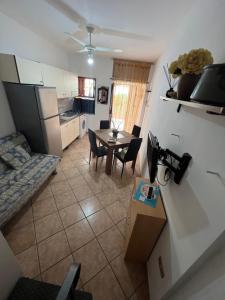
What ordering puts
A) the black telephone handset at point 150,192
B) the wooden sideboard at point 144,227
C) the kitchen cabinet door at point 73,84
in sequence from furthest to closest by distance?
the kitchen cabinet door at point 73,84 → the black telephone handset at point 150,192 → the wooden sideboard at point 144,227

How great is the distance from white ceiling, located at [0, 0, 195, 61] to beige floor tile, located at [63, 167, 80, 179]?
8.96 ft

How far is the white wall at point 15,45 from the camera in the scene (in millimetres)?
2086

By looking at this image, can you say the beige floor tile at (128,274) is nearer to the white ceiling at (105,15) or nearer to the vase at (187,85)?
the vase at (187,85)

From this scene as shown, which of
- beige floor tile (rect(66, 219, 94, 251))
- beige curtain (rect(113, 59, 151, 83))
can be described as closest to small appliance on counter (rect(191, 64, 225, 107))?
beige floor tile (rect(66, 219, 94, 251))

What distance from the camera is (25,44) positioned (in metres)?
2.52

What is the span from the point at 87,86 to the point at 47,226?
4.48 m

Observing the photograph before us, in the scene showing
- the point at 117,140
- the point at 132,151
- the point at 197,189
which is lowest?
the point at 132,151

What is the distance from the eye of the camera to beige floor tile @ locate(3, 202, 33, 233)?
1733 mm

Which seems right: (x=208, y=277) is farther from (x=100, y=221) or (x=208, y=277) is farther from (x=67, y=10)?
(x=67, y=10)

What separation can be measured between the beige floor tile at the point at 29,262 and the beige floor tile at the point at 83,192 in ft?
3.00

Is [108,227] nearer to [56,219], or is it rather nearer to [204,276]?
[56,219]

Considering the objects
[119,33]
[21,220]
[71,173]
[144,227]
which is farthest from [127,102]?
[21,220]

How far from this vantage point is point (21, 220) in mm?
Answer: 1827

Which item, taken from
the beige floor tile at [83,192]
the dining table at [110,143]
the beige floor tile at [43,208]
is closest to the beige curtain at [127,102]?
the dining table at [110,143]
